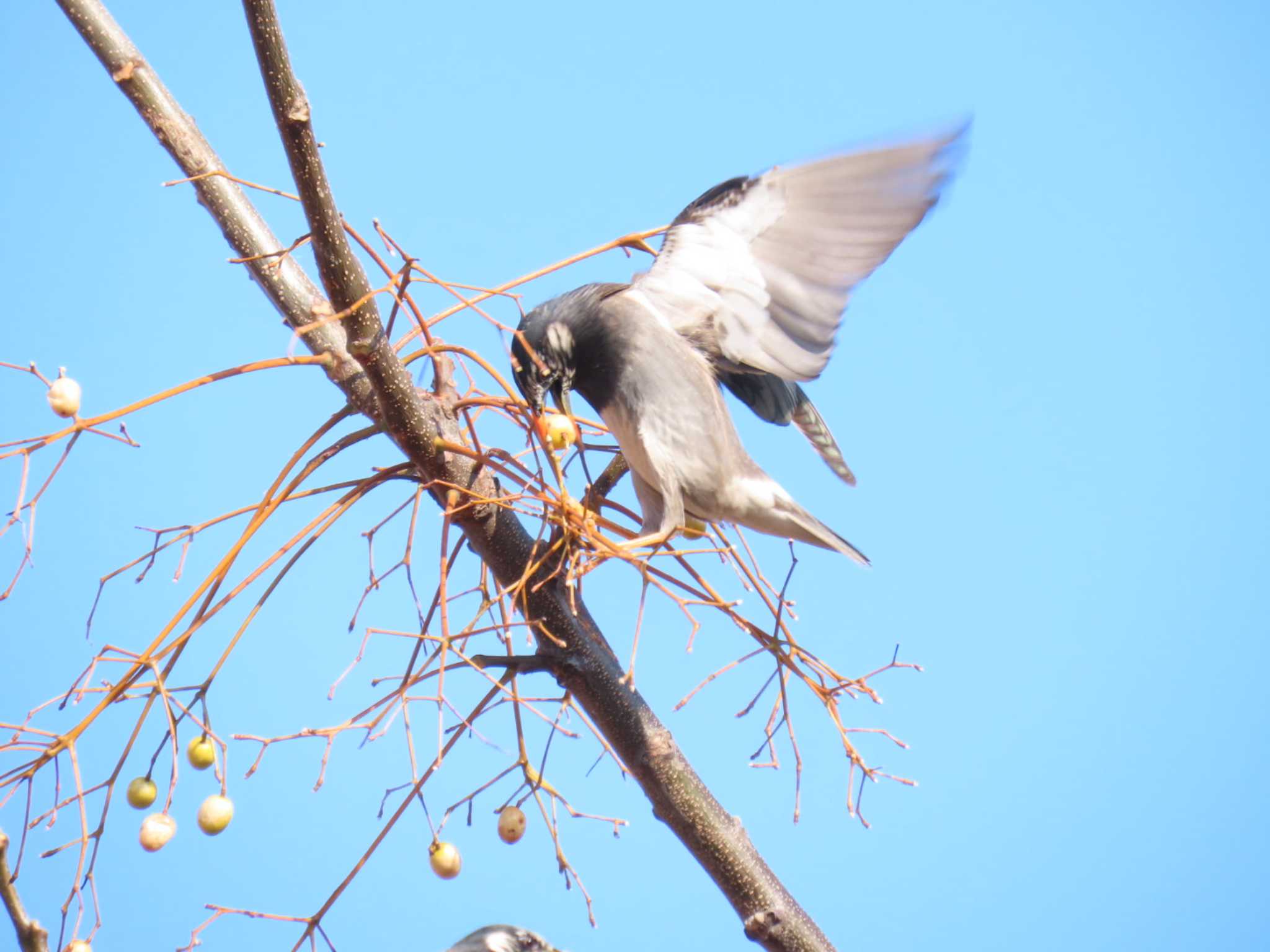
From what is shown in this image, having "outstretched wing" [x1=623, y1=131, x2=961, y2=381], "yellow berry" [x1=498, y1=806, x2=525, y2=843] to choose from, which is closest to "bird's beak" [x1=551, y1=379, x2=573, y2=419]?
"outstretched wing" [x1=623, y1=131, x2=961, y2=381]

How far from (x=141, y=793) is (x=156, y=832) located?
121mm

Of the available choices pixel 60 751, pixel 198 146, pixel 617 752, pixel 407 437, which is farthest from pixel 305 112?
pixel 617 752

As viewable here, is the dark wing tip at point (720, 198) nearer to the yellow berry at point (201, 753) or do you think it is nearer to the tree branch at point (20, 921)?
the yellow berry at point (201, 753)

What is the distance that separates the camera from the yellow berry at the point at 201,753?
1568 millimetres

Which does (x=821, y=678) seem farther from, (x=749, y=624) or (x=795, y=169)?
(x=795, y=169)

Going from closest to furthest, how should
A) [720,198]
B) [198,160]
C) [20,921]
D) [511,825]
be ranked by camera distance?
1. [20,921]
2. [511,825]
3. [198,160]
4. [720,198]

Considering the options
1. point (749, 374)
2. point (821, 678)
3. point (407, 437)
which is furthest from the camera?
point (749, 374)

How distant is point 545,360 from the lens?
208 centimetres

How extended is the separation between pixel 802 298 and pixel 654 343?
28 centimetres

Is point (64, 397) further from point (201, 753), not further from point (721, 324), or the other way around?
point (721, 324)

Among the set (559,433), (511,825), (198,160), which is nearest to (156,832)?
Answer: (511,825)

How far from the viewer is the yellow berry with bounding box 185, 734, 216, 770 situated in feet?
5.15

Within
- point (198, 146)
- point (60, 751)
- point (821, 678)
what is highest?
point (198, 146)

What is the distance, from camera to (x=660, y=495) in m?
2.18
